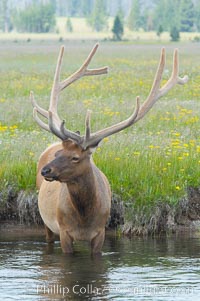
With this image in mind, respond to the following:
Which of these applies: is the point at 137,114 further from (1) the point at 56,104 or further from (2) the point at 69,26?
(2) the point at 69,26

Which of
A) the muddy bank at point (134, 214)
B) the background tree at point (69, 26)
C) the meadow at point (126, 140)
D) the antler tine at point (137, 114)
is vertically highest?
the background tree at point (69, 26)

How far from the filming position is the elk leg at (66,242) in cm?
1136

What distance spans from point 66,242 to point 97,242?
0.35 meters

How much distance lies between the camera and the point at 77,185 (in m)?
10.9

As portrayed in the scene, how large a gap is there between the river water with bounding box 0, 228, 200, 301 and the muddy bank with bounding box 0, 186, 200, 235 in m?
0.24

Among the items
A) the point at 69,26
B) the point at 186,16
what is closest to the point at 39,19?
the point at 69,26

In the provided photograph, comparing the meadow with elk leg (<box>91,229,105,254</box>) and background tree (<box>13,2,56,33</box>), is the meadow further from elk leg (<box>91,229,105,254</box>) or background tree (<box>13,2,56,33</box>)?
background tree (<box>13,2,56,33</box>)

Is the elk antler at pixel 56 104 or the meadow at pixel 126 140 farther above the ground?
the elk antler at pixel 56 104

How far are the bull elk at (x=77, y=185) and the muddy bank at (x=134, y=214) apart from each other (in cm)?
130

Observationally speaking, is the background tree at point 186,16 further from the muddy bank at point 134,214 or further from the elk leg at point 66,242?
the elk leg at point 66,242

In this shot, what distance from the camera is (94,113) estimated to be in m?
21.2

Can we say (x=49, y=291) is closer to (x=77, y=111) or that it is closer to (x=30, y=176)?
(x=30, y=176)

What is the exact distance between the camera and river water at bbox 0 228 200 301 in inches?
388

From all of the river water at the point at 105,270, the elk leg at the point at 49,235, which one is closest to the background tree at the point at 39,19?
the elk leg at the point at 49,235
